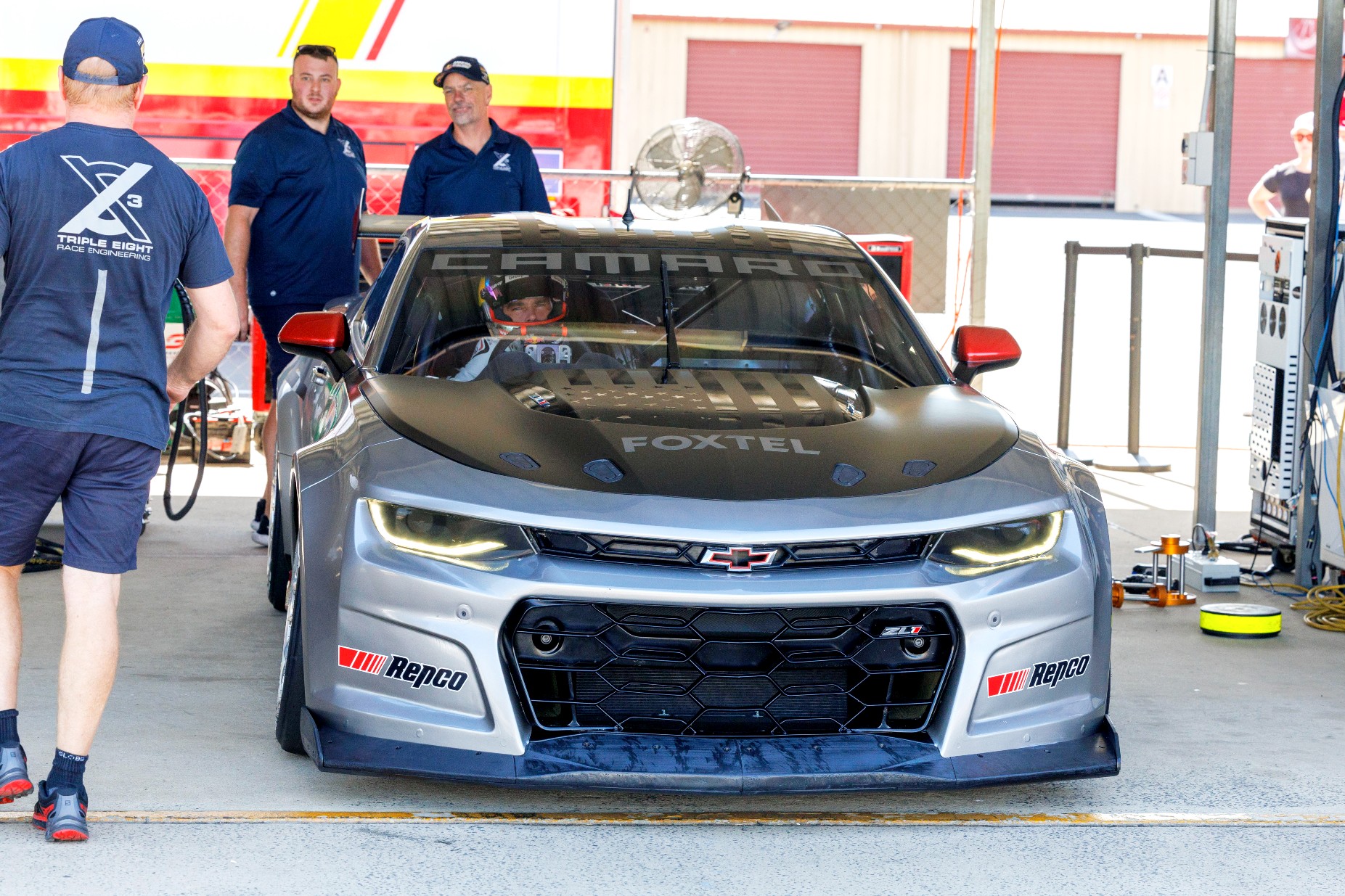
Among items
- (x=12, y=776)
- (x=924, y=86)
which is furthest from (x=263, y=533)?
(x=924, y=86)

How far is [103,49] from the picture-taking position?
345 centimetres

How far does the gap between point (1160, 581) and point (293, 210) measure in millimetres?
3688

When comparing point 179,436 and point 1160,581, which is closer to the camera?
point 1160,581

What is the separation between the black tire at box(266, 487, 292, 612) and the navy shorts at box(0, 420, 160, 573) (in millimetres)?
1952

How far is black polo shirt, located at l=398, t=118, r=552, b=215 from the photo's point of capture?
719 centimetres

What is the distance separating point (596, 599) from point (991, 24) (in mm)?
6183

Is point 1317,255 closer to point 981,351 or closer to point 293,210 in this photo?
point 981,351

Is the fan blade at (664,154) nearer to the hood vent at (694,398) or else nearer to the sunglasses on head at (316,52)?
the sunglasses on head at (316,52)

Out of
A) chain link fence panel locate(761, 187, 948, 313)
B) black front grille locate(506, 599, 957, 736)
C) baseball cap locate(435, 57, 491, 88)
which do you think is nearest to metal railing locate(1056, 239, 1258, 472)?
chain link fence panel locate(761, 187, 948, 313)

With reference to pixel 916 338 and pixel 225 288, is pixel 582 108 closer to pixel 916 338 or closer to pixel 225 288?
pixel 916 338

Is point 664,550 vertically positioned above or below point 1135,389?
below

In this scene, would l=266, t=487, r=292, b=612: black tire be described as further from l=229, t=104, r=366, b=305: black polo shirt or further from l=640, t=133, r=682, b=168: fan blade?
l=640, t=133, r=682, b=168: fan blade

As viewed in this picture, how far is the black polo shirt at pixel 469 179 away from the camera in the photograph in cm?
719

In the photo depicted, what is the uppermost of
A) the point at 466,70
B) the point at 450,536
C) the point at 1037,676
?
the point at 466,70
